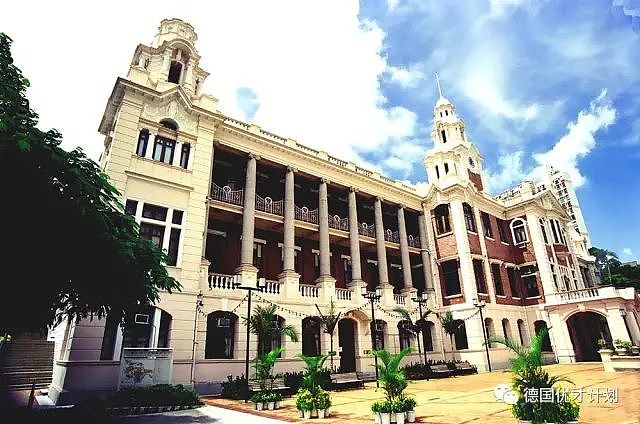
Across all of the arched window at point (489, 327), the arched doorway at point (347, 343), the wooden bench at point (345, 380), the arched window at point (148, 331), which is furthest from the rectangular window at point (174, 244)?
the arched window at point (489, 327)

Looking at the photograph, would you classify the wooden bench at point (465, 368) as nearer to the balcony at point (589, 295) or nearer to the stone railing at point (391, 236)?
the stone railing at point (391, 236)

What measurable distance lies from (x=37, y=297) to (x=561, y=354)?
31.5 m

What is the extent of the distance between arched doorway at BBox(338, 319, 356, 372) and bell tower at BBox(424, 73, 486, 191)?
570 inches

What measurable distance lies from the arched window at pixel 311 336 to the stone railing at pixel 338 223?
657 cm

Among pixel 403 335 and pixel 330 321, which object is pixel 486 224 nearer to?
pixel 403 335

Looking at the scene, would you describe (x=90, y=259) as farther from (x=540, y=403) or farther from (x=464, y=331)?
(x=464, y=331)

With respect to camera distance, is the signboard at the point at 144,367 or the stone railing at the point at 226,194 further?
the stone railing at the point at 226,194

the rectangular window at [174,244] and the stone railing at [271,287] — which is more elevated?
the rectangular window at [174,244]

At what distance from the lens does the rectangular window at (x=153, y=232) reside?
16578 mm

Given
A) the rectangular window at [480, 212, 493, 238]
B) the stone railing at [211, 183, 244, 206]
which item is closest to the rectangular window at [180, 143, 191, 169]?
the stone railing at [211, 183, 244, 206]

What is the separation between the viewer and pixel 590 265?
4191 cm

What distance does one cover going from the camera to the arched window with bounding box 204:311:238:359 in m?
17.3

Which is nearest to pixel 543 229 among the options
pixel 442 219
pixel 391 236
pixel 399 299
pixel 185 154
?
pixel 442 219

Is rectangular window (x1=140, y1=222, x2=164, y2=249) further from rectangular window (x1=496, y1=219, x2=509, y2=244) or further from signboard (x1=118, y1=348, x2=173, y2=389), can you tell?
rectangular window (x1=496, y1=219, x2=509, y2=244)
